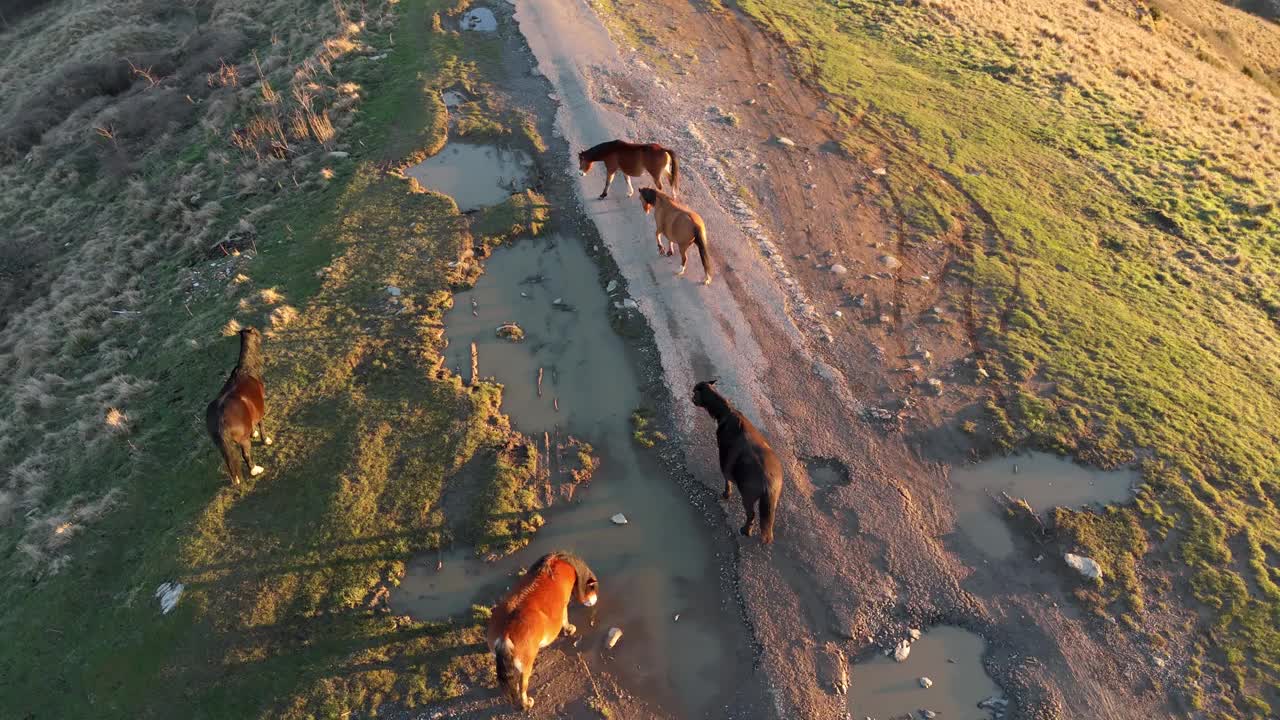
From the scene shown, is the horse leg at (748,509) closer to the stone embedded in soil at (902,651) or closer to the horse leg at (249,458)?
the stone embedded in soil at (902,651)

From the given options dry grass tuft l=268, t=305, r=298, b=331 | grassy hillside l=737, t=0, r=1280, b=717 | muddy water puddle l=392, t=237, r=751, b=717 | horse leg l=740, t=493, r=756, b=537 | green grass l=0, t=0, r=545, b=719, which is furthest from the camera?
dry grass tuft l=268, t=305, r=298, b=331

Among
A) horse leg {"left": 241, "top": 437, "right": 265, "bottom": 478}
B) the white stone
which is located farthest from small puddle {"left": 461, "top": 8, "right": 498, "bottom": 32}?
the white stone

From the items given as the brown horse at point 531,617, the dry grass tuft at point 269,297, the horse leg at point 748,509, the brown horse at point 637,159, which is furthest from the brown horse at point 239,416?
the brown horse at point 637,159

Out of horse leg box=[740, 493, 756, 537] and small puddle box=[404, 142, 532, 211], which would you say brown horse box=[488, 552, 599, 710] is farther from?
small puddle box=[404, 142, 532, 211]

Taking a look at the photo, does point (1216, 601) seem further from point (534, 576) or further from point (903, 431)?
point (534, 576)

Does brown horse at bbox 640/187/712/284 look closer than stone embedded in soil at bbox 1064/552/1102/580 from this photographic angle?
No

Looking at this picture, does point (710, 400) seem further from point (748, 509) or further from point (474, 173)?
point (474, 173)

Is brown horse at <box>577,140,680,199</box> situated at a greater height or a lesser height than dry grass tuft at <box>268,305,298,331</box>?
greater
